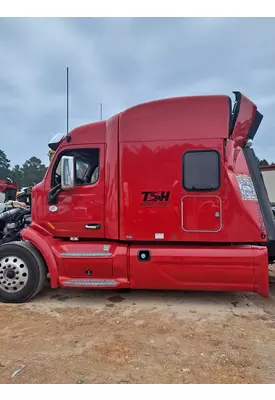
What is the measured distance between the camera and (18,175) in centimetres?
6575

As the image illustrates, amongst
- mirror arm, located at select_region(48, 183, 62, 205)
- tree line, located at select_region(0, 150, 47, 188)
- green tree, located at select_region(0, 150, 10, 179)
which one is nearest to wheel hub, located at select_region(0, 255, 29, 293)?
mirror arm, located at select_region(48, 183, 62, 205)

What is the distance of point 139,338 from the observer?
3.27 m

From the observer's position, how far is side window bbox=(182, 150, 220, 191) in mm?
4109

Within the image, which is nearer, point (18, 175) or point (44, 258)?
point (44, 258)

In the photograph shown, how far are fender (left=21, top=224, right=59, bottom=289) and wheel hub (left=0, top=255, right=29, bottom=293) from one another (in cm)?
33

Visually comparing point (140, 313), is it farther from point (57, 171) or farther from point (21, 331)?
point (57, 171)

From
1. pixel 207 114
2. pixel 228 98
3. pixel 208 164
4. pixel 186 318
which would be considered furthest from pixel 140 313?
pixel 228 98

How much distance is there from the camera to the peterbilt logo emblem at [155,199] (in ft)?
13.8

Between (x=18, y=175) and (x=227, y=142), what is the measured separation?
68132 millimetres

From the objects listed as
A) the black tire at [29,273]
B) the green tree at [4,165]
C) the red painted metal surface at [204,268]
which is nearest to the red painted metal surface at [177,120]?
the red painted metal surface at [204,268]

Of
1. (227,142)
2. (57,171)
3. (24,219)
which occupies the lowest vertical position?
(24,219)

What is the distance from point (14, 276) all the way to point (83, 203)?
4.98 feet

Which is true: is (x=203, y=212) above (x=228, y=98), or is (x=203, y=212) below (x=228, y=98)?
below

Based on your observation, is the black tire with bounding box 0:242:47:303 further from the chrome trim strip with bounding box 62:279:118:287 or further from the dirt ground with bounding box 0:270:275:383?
the chrome trim strip with bounding box 62:279:118:287
